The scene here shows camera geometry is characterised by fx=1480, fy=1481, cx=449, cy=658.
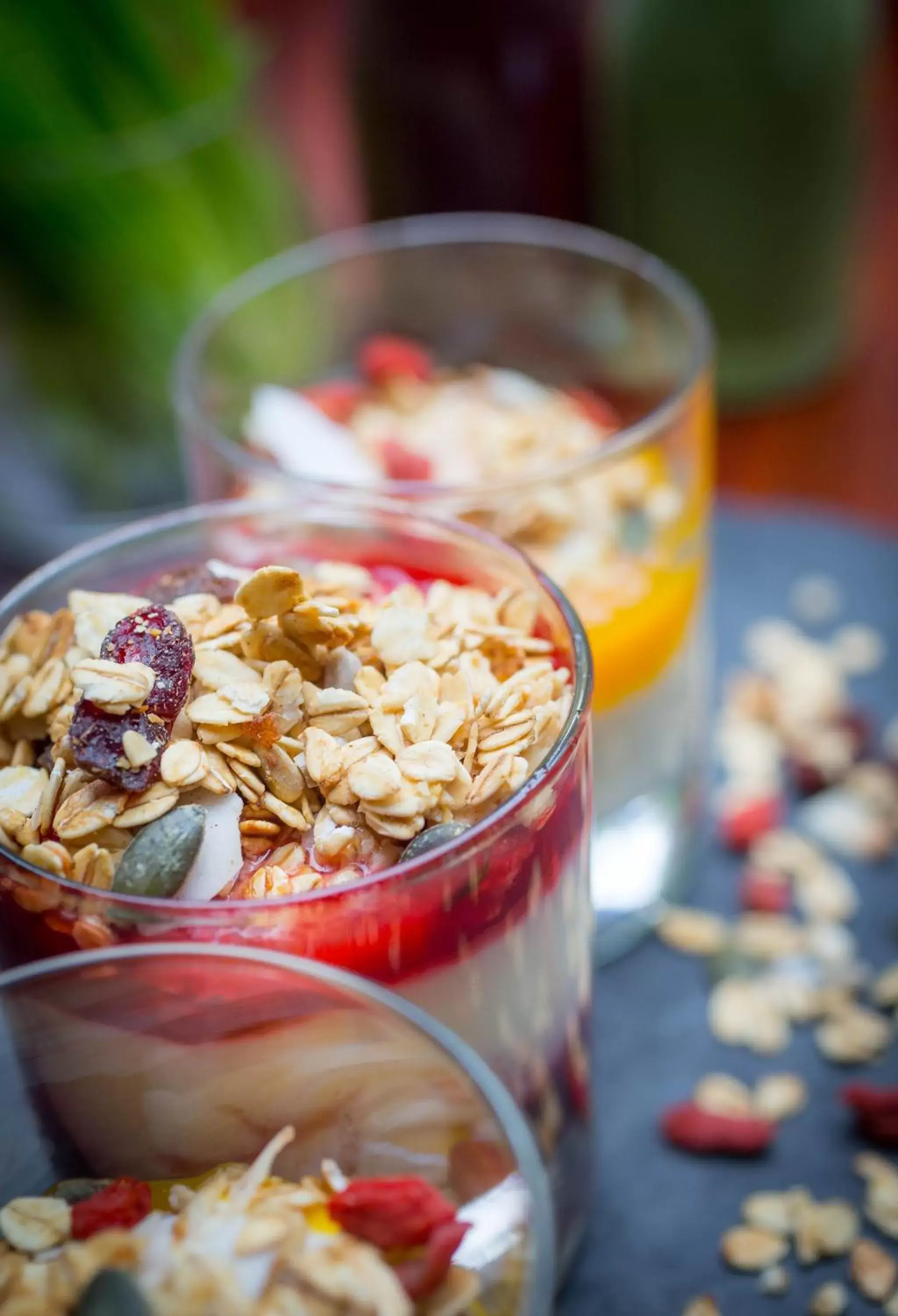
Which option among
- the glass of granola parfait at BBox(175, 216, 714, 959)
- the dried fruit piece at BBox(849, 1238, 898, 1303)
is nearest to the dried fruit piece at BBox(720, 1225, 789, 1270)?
the dried fruit piece at BBox(849, 1238, 898, 1303)

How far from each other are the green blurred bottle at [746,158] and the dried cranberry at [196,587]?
27.3 inches

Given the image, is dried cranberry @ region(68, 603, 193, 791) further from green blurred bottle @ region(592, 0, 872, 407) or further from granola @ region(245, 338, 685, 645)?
green blurred bottle @ region(592, 0, 872, 407)

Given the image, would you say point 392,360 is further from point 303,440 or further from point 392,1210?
point 392,1210

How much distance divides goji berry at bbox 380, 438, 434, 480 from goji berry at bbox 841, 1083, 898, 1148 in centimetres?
36

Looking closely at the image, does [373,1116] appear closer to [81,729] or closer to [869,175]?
[81,729]

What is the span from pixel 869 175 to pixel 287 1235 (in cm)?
127

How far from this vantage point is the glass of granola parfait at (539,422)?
0.70 meters

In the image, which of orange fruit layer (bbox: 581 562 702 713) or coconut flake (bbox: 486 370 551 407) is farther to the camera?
coconut flake (bbox: 486 370 551 407)

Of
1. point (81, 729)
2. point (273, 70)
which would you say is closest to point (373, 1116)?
point (81, 729)

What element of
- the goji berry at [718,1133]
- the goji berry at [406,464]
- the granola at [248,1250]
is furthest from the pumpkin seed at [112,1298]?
the goji berry at [406,464]

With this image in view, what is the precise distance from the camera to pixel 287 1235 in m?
0.39

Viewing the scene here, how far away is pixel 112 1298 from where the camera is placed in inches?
14.6

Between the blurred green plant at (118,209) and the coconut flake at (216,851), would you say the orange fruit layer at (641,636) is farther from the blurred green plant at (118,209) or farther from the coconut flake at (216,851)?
the blurred green plant at (118,209)

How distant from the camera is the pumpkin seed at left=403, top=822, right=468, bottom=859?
1.55 ft
